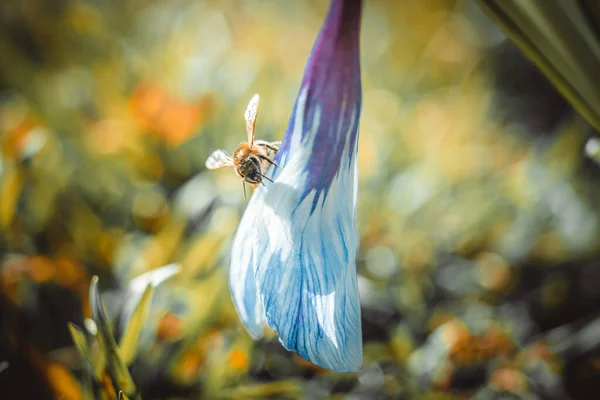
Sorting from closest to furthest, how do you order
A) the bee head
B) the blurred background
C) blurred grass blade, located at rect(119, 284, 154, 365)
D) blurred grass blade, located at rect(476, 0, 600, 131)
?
blurred grass blade, located at rect(476, 0, 600, 131)
the bee head
blurred grass blade, located at rect(119, 284, 154, 365)
the blurred background

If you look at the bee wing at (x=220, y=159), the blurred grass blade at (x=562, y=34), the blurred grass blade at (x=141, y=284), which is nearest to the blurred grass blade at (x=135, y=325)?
the blurred grass blade at (x=141, y=284)

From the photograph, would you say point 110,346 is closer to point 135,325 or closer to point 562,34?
point 135,325

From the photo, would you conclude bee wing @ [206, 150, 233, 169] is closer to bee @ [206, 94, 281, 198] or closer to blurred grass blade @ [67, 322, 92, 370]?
bee @ [206, 94, 281, 198]

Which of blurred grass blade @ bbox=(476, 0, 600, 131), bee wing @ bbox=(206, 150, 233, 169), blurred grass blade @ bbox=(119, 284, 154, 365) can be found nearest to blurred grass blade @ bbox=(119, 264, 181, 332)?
blurred grass blade @ bbox=(119, 284, 154, 365)

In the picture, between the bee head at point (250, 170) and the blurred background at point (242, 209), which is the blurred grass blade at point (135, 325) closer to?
the blurred background at point (242, 209)

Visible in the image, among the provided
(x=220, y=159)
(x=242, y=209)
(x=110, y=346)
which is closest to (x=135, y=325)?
(x=110, y=346)

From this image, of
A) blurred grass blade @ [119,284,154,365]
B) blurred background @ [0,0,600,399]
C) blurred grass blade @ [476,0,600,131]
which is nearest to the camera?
blurred grass blade @ [476,0,600,131]
